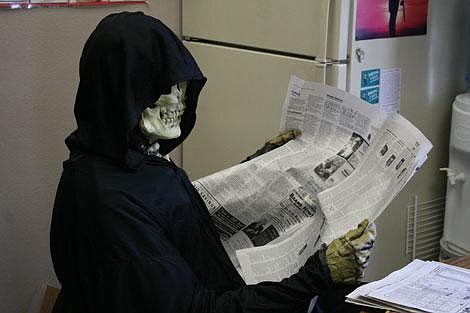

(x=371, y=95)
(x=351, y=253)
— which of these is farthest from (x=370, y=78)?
(x=351, y=253)

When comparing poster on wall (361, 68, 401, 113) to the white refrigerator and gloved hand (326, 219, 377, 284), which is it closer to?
the white refrigerator

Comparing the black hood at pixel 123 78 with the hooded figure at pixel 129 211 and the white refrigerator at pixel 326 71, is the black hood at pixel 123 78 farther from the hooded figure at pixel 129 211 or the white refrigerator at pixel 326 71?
the white refrigerator at pixel 326 71

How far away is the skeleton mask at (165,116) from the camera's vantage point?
1.40 metres

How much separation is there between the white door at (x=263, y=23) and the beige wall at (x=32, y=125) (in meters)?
0.21

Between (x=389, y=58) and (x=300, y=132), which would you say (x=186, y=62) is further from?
(x=389, y=58)

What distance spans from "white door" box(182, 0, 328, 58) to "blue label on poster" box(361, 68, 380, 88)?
0.45 ft

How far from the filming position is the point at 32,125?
2.08 metres

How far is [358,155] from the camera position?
1517 mm

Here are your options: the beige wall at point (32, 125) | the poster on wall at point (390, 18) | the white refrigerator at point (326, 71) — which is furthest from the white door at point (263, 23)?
the beige wall at point (32, 125)

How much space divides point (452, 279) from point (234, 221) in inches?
20.4

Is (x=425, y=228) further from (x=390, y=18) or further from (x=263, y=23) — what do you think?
(x=263, y=23)

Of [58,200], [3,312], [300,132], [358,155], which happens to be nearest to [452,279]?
[358,155]

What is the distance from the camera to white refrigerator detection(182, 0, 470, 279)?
6.16ft

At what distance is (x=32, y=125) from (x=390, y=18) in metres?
1.05
